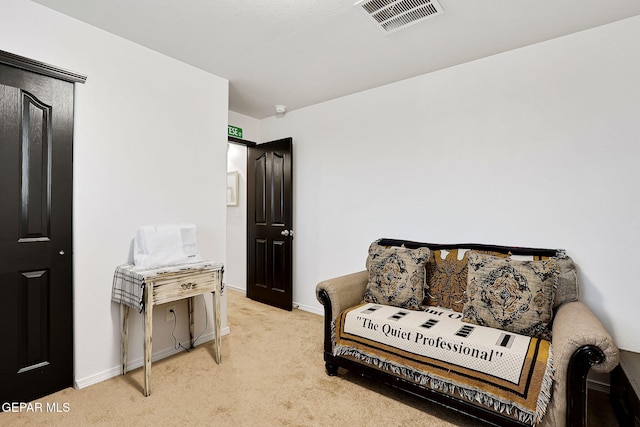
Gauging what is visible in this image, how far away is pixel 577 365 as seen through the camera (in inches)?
60.1

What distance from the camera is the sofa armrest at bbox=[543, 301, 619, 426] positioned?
4.86 ft

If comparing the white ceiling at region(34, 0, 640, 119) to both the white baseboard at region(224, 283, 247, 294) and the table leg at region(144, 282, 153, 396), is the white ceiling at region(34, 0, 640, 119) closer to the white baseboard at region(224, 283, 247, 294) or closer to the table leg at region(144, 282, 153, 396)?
the table leg at region(144, 282, 153, 396)

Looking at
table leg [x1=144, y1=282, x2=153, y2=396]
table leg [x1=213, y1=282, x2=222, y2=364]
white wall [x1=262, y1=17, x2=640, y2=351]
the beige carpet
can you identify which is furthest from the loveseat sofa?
table leg [x1=144, y1=282, x2=153, y2=396]

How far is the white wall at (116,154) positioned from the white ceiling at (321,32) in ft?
0.49

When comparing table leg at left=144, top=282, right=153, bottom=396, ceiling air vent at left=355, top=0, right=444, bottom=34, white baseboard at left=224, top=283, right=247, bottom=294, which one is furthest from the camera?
white baseboard at left=224, top=283, right=247, bottom=294

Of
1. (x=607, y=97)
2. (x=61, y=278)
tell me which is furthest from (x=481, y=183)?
(x=61, y=278)

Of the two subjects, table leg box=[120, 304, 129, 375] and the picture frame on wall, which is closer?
table leg box=[120, 304, 129, 375]

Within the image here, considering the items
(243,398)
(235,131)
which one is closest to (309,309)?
(243,398)

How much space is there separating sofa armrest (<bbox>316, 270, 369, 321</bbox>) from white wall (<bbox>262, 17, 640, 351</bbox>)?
2.53 ft

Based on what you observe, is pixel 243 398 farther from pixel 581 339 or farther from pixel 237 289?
pixel 237 289

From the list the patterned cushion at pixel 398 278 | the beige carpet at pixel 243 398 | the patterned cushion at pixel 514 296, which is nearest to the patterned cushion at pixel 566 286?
the patterned cushion at pixel 514 296

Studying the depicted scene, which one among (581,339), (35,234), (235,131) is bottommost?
(581,339)

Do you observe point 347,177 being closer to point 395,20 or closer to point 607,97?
point 395,20

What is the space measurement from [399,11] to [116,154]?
2205 mm
